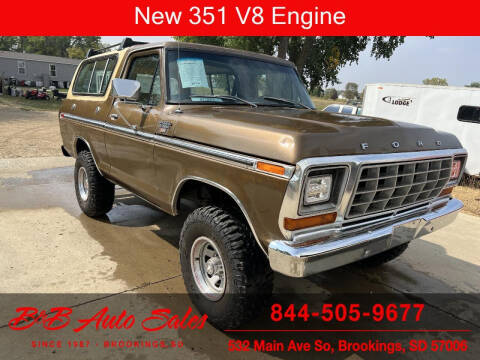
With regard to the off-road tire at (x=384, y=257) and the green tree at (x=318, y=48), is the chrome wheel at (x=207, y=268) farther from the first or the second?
the green tree at (x=318, y=48)

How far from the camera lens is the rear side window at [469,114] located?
9.37 meters

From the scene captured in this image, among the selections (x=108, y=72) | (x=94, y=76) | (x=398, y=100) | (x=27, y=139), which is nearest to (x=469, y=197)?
(x=398, y=100)

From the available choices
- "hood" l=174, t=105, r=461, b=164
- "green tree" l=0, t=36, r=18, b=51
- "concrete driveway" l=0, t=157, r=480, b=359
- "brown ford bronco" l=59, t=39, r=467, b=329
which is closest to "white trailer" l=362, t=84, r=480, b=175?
"concrete driveway" l=0, t=157, r=480, b=359

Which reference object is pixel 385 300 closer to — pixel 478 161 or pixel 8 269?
pixel 8 269

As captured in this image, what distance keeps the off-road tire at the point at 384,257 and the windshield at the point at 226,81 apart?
5.59 feet

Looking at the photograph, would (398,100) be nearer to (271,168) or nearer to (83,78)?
(83,78)

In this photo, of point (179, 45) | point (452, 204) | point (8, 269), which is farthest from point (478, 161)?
point (8, 269)

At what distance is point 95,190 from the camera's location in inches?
172

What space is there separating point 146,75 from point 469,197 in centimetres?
765

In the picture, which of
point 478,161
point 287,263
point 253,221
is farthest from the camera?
point 478,161

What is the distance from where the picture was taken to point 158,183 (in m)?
3.14

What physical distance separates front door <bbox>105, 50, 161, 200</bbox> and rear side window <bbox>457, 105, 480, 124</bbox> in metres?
9.09

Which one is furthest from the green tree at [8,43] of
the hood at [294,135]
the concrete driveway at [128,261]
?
the hood at [294,135]

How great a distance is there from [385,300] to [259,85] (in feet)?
7.56
